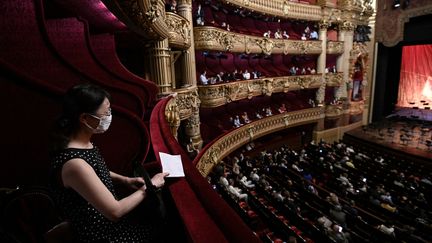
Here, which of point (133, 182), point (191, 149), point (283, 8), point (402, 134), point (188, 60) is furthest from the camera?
point (402, 134)

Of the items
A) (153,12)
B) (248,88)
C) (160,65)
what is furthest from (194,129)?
(153,12)

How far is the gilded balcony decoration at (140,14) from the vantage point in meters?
2.24

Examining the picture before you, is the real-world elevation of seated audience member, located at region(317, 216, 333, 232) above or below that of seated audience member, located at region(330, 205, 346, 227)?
above

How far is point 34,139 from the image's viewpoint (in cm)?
115

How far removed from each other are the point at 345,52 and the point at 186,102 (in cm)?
1037

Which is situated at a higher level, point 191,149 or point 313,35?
point 313,35

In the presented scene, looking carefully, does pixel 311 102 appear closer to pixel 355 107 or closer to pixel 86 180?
pixel 355 107

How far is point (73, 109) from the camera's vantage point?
99 centimetres

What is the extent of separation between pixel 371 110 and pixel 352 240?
12556mm

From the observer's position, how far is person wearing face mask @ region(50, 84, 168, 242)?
2.93 feet

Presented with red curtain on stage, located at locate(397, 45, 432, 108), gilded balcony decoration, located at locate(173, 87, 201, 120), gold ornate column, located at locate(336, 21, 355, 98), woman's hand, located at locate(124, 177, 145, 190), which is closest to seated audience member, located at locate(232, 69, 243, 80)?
gilded balcony decoration, located at locate(173, 87, 201, 120)

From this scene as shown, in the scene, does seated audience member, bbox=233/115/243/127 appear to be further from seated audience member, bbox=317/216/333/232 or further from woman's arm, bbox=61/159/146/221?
woman's arm, bbox=61/159/146/221

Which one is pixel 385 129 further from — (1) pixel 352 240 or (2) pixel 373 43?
(1) pixel 352 240

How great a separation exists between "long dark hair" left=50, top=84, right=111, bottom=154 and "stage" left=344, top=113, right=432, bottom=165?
425 inches
